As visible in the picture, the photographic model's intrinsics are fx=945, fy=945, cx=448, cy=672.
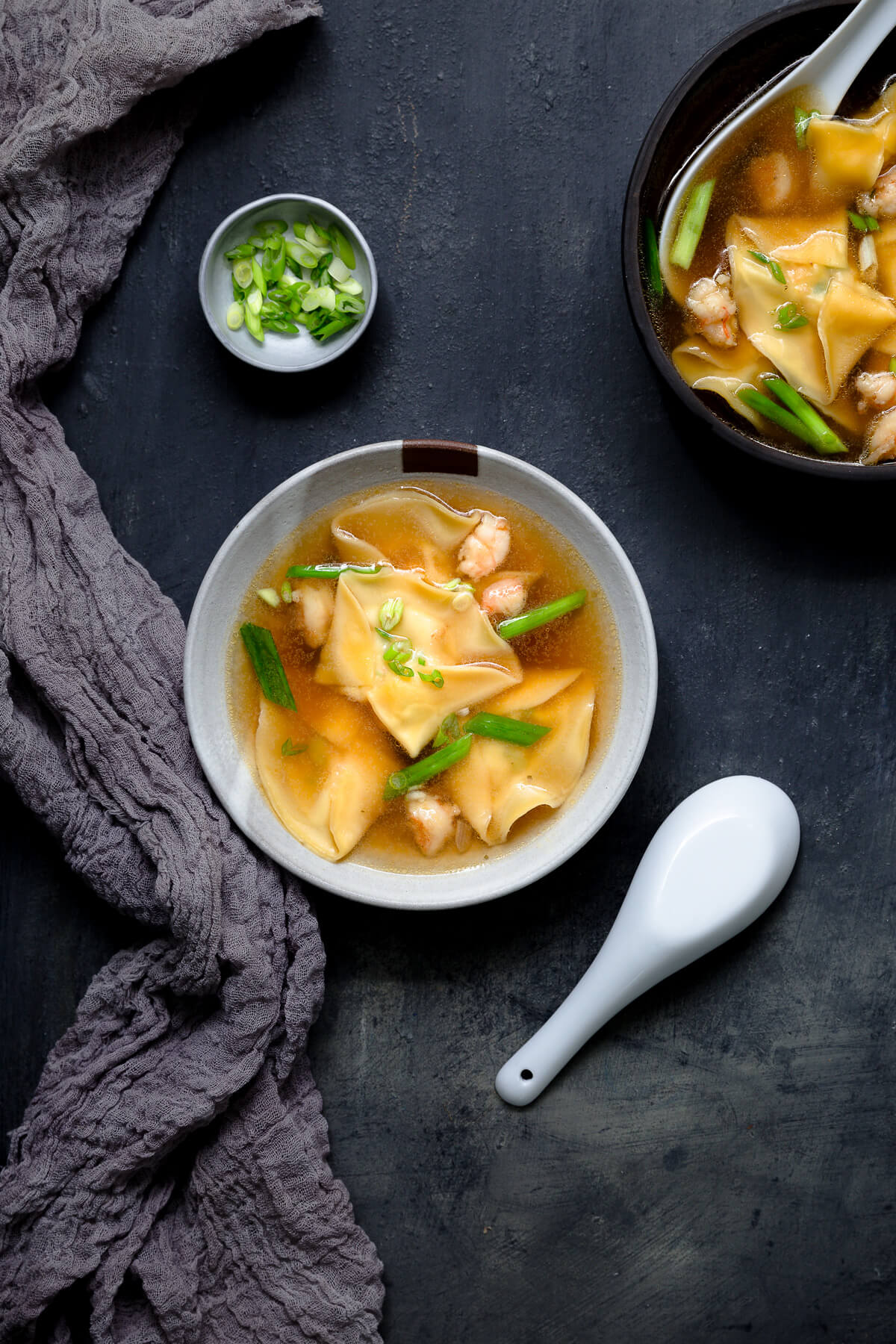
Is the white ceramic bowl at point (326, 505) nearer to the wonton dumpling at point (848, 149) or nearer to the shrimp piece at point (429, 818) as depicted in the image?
the shrimp piece at point (429, 818)

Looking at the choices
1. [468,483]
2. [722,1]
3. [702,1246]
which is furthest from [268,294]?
[702,1246]

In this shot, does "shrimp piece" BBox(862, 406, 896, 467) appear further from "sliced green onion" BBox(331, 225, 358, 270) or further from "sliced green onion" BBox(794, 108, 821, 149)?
"sliced green onion" BBox(331, 225, 358, 270)

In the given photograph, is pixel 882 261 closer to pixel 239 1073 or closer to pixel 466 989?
pixel 466 989

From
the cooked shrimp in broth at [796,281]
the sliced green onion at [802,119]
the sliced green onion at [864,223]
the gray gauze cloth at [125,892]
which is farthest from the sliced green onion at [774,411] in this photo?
the gray gauze cloth at [125,892]

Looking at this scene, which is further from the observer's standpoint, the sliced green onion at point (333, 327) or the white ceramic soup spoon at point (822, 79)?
the sliced green onion at point (333, 327)

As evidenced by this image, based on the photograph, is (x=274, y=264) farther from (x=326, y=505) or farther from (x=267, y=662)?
(x=267, y=662)

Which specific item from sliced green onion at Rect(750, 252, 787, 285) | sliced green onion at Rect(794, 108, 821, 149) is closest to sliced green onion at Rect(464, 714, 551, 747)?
sliced green onion at Rect(750, 252, 787, 285)
